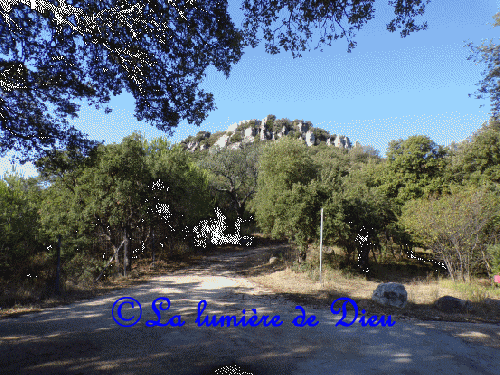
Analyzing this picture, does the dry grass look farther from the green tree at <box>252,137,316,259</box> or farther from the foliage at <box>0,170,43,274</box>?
the foliage at <box>0,170,43,274</box>

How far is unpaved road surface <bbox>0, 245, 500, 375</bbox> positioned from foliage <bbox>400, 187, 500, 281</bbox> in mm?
7160

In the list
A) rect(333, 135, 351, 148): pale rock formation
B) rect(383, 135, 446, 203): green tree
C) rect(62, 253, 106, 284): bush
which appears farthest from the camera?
rect(333, 135, 351, 148): pale rock formation

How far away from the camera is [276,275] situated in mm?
12312

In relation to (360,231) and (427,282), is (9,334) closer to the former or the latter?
(360,231)

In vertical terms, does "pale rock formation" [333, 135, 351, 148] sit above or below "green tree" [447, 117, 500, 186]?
above

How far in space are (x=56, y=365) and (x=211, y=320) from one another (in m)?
2.84

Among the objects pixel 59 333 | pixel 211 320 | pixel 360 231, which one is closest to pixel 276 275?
pixel 360 231

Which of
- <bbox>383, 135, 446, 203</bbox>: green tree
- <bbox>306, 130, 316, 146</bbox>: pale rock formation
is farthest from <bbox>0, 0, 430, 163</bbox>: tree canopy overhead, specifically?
<bbox>306, 130, 316, 146</bbox>: pale rock formation

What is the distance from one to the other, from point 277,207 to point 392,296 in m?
6.32

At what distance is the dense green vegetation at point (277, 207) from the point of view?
31.4ft

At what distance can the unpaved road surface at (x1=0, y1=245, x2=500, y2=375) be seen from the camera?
372 centimetres

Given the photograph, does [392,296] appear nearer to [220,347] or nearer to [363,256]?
[220,347]

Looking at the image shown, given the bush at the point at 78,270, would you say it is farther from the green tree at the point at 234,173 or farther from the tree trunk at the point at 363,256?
the green tree at the point at 234,173

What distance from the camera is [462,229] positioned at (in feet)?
38.5
